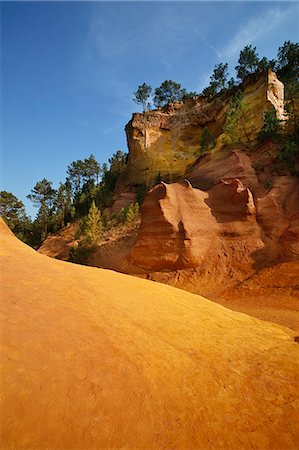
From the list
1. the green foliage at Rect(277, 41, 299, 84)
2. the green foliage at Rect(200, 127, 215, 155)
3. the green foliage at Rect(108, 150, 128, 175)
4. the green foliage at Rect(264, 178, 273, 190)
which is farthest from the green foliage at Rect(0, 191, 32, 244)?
the green foliage at Rect(277, 41, 299, 84)

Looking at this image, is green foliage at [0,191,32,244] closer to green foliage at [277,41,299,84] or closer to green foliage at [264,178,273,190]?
green foliage at [264,178,273,190]

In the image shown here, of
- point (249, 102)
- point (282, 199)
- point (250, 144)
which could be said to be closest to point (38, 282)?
point (282, 199)

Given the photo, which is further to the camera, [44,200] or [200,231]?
[44,200]

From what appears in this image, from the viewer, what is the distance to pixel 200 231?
17062 mm

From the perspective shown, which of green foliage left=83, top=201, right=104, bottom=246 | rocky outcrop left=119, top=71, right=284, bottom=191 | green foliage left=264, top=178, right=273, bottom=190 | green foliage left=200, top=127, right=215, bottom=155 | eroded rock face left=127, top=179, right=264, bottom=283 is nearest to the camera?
eroded rock face left=127, top=179, right=264, bottom=283

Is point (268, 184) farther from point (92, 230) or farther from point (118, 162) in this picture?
point (118, 162)

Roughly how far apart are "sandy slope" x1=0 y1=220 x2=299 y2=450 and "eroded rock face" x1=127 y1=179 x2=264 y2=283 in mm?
9393

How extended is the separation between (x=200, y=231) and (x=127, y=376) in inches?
541

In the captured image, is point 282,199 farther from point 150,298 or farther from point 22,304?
point 22,304

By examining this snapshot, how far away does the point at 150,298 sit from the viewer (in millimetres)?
7715

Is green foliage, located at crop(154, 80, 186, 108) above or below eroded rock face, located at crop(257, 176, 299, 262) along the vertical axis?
above

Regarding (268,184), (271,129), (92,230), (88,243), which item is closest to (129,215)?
(92,230)

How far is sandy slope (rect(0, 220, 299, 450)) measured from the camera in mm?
3006

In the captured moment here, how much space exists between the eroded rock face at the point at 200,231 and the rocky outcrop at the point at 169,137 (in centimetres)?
1824
